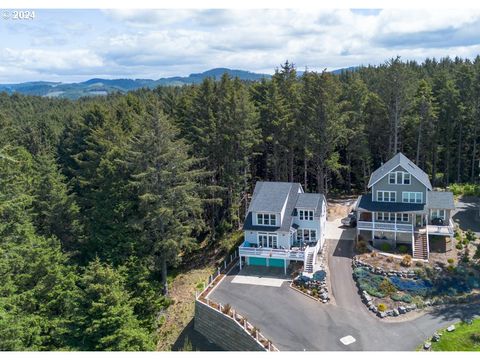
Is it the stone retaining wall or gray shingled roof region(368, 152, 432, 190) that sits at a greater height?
gray shingled roof region(368, 152, 432, 190)

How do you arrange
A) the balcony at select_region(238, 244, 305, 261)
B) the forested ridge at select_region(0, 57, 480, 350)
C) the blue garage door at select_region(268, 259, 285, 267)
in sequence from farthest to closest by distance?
the blue garage door at select_region(268, 259, 285, 267) < the balcony at select_region(238, 244, 305, 261) < the forested ridge at select_region(0, 57, 480, 350)

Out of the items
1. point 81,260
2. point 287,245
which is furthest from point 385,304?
point 81,260

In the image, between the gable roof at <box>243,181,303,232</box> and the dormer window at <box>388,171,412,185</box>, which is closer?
the gable roof at <box>243,181,303,232</box>

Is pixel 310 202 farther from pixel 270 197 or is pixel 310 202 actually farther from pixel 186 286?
pixel 186 286

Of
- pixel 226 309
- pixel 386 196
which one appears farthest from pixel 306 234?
pixel 226 309

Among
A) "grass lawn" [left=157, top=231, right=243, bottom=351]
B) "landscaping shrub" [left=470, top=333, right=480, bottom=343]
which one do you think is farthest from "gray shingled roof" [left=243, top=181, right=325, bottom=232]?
"landscaping shrub" [left=470, top=333, right=480, bottom=343]

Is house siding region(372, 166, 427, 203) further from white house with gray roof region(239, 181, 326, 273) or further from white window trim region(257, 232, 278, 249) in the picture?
white window trim region(257, 232, 278, 249)

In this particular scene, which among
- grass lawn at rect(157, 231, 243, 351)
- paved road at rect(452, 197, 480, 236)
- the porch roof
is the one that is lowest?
grass lawn at rect(157, 231, 243, 351)

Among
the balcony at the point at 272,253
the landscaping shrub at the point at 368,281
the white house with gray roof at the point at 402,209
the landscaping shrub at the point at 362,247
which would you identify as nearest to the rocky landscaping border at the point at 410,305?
the landscaping shrub at the point at 368,281

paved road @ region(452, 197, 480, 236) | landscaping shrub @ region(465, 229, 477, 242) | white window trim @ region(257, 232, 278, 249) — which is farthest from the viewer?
paved road @ region(452, 197, 480, 236)
